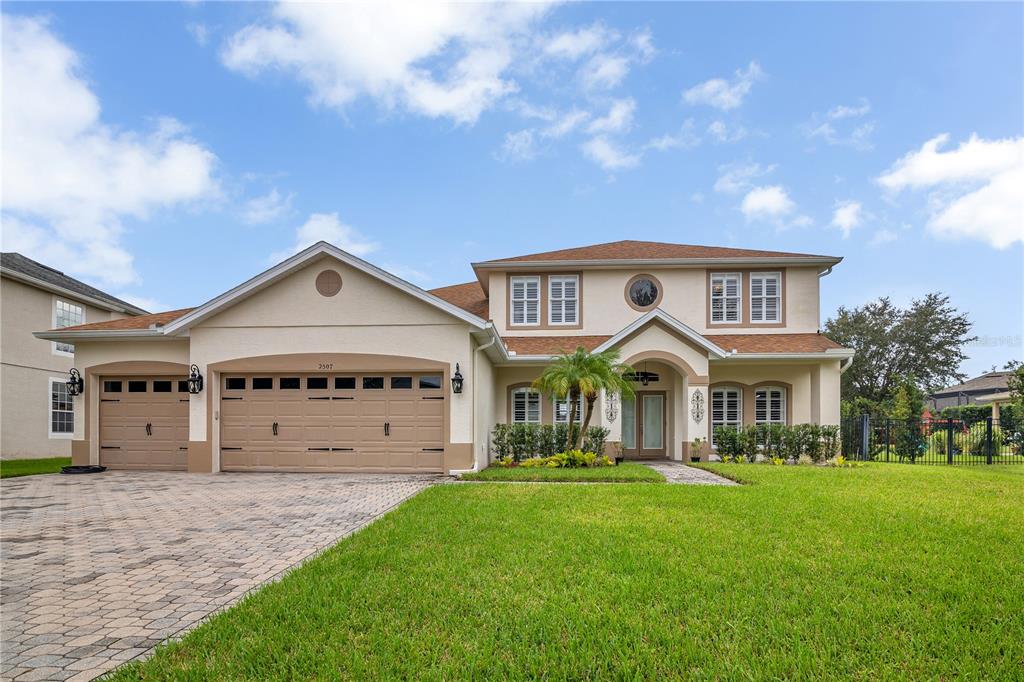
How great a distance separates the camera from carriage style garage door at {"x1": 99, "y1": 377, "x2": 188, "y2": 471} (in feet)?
49.2

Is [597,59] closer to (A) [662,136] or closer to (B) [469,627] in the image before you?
(A) [662,136]

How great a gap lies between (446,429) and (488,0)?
9.78m

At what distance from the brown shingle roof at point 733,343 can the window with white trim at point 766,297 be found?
64 centimetres

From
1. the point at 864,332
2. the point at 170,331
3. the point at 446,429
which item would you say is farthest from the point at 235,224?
the point at 864,332

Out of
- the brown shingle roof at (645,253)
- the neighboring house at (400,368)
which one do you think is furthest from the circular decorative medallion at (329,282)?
the brown shingle roof at (645,253)

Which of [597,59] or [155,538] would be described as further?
[597,59]

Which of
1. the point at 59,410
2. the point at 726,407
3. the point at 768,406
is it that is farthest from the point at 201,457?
the point at 768,406

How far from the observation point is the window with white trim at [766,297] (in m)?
18.6

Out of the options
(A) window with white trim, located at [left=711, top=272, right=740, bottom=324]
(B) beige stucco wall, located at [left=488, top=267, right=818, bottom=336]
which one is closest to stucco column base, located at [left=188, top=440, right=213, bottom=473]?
(B) beige stucco wall, located at [left=488, top=267, right=818, bottom=336]

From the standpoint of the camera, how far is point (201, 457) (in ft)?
46.0

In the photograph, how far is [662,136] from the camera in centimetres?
1950

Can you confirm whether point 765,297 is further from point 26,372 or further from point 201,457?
point 26,372

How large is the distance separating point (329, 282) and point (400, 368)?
8.91 feet

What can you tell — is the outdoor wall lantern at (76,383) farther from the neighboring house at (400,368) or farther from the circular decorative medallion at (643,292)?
the circular decorative medallion at (643,292)
